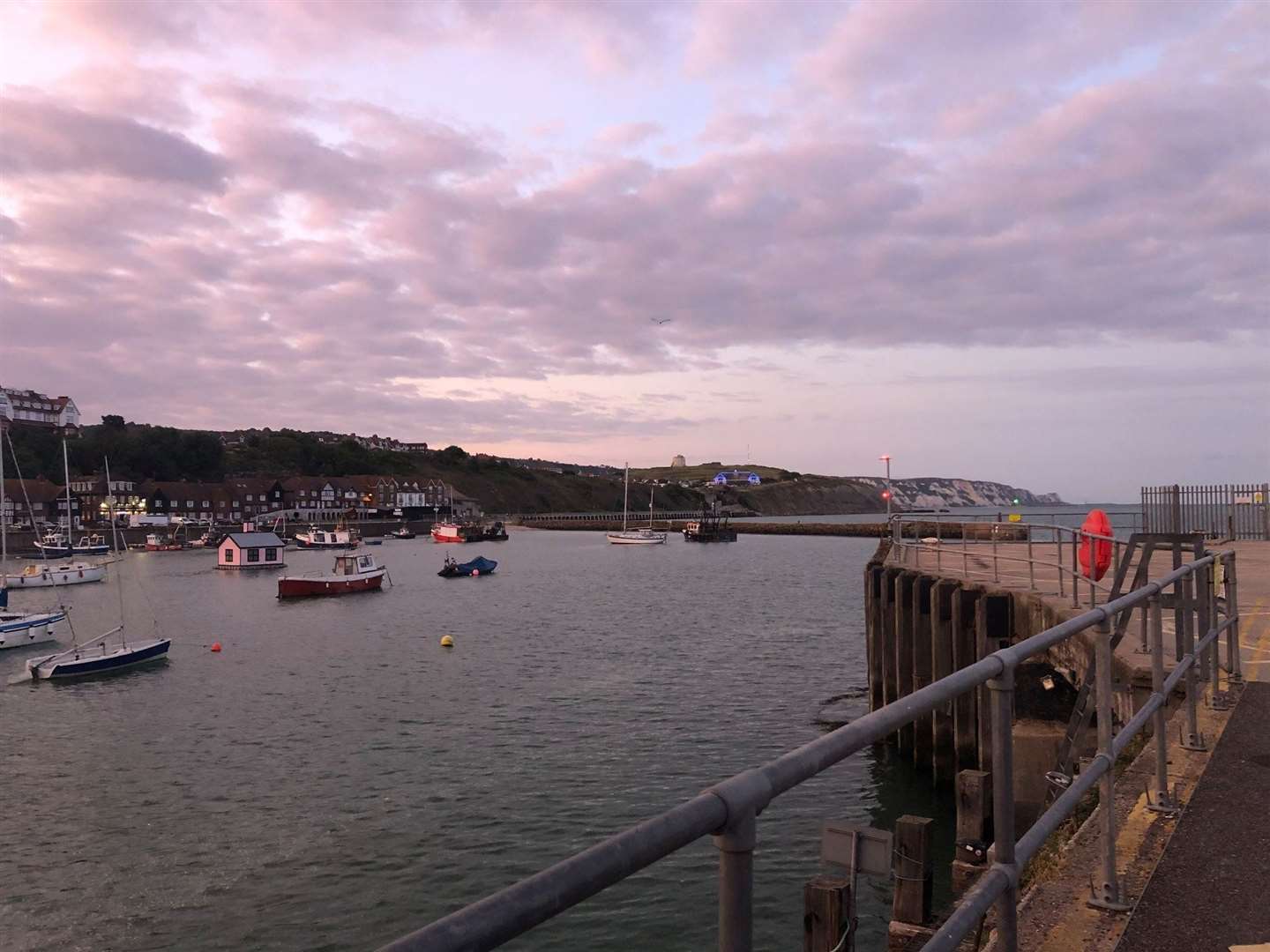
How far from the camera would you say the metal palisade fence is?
3456 cm

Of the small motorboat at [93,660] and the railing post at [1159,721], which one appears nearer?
the railing post at [1159,721]

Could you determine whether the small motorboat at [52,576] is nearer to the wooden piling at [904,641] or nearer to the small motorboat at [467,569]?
the small motorboat at [467,569]

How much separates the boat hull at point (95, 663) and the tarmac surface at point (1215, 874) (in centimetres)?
3607

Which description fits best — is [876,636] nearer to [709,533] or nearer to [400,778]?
[400,778]

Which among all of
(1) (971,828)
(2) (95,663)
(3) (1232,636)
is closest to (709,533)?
(2) (95,663)

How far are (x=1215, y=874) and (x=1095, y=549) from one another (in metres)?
11.5

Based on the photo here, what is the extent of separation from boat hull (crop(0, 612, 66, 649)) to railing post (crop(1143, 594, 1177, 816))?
48114 mm

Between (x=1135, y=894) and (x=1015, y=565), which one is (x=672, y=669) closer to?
(x=1015, y=565)

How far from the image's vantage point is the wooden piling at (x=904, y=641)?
19.8m

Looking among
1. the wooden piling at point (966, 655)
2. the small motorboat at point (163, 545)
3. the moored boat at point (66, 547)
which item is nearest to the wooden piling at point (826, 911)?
the wooden piling at point (966, 655)

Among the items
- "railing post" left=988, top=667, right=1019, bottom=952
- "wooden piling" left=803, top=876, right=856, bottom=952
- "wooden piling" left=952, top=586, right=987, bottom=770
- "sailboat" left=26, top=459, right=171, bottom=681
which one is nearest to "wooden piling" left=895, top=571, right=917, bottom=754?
"wooden piling" left=952, top=586, right=987, bottom=770

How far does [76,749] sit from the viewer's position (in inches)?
941

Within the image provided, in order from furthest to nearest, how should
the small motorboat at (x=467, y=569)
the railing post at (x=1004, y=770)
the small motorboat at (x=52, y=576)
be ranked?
1. the small motorboat at (x=467, y=569)
2. the small motorboat at (x=52, y=576)
3. the railing post at (x=1004, y=770)

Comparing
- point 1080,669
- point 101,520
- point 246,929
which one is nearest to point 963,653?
point 1080,669
